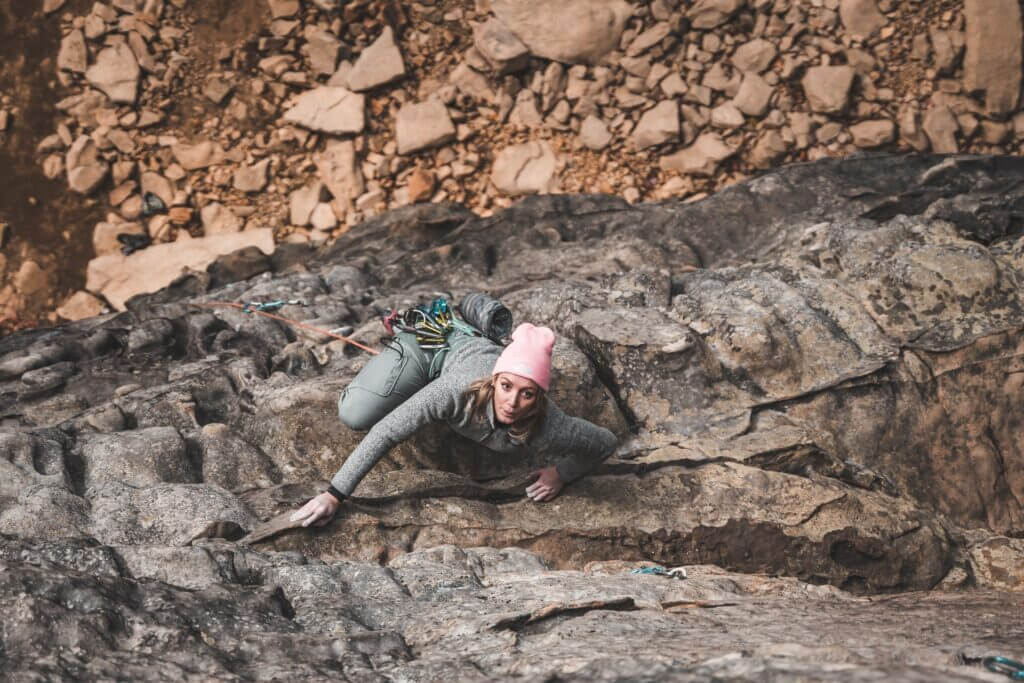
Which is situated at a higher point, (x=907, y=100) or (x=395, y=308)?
(x=907, y=100)

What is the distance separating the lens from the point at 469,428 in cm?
388

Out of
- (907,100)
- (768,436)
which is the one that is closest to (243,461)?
(768,436)

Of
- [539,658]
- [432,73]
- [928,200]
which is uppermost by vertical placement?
[432,73]

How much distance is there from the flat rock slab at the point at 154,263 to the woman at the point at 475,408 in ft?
13.5

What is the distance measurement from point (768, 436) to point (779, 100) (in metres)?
4.42

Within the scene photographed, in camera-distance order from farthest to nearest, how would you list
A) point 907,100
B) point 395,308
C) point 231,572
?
point 907,100
point 395,308
point 231,572

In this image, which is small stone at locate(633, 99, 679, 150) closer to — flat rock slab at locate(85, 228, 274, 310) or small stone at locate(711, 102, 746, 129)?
small stone at locate(711, 102, 746, 129)

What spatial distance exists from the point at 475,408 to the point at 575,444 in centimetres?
48

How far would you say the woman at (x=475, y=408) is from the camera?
3490 millimetres

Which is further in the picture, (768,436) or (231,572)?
(768,436)

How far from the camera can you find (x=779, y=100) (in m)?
8.00

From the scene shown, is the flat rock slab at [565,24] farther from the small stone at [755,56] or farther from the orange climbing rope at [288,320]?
the orange climbing rope at [288,320]

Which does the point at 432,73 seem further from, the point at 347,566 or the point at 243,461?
the point at 347,566

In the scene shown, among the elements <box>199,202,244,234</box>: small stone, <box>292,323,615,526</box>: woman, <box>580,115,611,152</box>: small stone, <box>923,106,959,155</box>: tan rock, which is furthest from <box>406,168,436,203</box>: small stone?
<box>292,323,615,526</box>: woman
